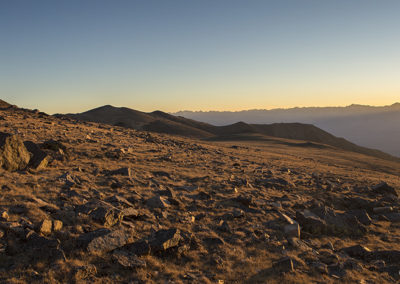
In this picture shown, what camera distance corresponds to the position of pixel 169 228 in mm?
11531

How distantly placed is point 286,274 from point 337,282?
5.65 ft

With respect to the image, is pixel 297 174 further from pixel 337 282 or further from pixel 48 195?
pixel 48 195

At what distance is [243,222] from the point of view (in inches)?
545

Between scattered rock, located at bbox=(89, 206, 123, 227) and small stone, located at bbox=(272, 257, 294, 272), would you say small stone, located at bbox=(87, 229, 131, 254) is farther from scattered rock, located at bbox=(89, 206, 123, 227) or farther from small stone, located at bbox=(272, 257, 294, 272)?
small stone, located at bbox=(272, 257, 294, 272)

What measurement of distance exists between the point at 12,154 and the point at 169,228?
31.7 ft

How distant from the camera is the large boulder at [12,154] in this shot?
1453 cm

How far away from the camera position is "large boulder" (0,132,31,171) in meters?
14.5

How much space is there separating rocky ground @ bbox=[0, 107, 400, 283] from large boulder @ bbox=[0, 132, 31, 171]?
5 cm

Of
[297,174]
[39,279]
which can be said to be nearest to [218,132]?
[297,174]

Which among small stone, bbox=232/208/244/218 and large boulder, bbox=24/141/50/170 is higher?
large boulder, bbox=24/141/50/170

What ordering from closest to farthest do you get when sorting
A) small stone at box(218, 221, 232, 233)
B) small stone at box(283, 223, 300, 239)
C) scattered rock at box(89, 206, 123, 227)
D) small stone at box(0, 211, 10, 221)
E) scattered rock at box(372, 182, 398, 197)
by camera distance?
small stone at box(0, 211, 10, 221) < scattered rock at box(89, 206, 123, 227) < small stone at box(218, 221, 232, 233) < small stone at box(283, 223, 300, 239) < scattered rock at box(372, 182, 398, 197)

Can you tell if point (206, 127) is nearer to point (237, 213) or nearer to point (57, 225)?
point (237, 213)

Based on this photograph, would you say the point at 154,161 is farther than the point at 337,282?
Yes

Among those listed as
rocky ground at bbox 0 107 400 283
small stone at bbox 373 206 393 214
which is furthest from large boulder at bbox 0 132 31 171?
small stone at bbox 373 206 393 214
